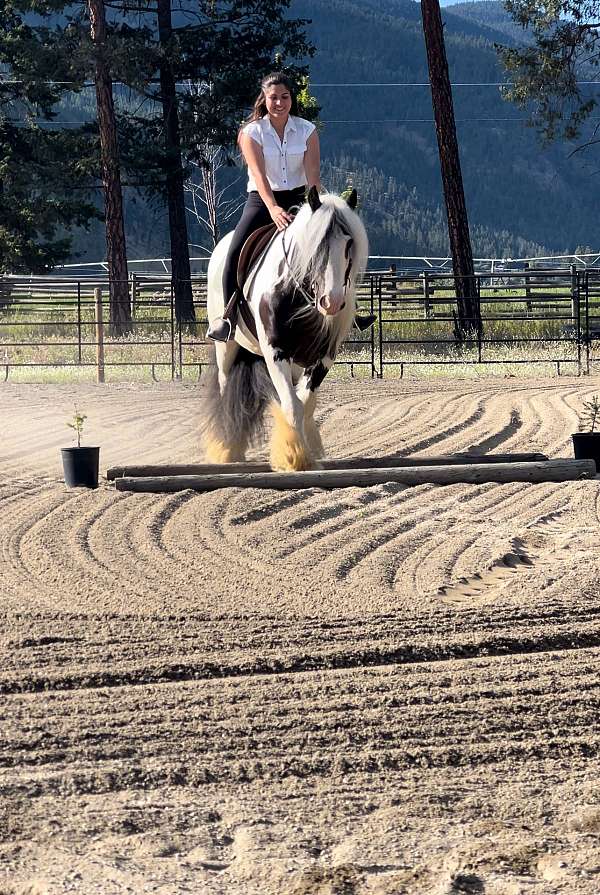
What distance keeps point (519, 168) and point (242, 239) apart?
7510 inches

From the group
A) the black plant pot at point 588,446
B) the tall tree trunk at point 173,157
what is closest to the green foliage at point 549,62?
the tall tree trunk at point 173,157

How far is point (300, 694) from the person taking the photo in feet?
12.9

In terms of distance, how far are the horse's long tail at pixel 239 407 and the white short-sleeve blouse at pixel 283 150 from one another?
1.25 metres

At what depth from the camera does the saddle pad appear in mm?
8055

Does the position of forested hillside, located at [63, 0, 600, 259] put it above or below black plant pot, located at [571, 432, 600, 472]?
above

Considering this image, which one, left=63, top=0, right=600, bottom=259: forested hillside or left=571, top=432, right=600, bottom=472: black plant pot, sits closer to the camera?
left=571, top=432, right=600, bottom=472: black plant pot

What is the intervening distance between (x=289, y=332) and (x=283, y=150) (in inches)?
47.8

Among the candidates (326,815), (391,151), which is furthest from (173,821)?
(391,151)

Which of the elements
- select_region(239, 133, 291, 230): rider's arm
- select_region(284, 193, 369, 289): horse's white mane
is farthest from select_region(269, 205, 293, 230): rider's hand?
select_region(284, 193, 369, 289): horse's white mane

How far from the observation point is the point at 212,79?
2600 cm

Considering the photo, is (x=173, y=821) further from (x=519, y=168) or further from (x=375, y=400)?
(x=519, y=168)

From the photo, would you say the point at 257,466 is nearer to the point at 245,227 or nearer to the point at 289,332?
the point at 289,332

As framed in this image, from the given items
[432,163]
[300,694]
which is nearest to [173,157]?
[300,694]

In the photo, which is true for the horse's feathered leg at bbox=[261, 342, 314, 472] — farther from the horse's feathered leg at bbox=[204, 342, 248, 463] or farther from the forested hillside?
the forested hillside
